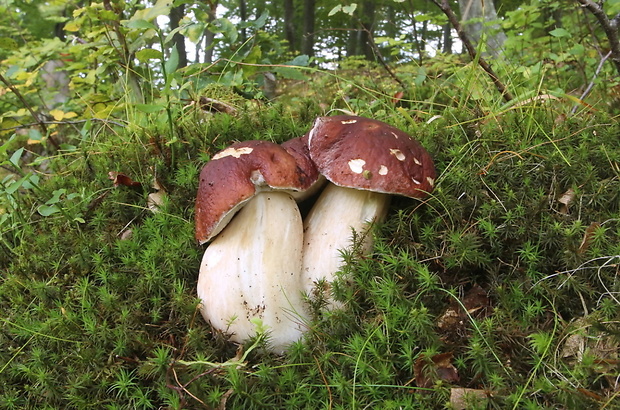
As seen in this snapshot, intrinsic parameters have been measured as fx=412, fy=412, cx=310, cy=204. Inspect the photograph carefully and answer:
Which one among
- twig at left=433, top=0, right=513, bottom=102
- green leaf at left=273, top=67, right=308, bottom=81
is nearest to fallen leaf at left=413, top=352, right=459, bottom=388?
twig at left=433, top=0, right=513, bottom=102

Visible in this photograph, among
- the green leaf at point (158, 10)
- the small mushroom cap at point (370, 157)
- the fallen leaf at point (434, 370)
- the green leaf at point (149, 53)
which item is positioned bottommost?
the fallen leaf at point (434, 370)

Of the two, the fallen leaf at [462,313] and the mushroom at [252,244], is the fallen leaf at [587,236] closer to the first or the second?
the fallen leaf at [462,313]

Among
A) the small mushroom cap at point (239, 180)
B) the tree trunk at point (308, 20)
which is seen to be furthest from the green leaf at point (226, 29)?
the tree trunk at point (308, 20)

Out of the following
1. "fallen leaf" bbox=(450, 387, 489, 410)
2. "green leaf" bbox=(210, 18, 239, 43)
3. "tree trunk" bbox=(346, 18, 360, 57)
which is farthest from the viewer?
"tree trunk" bbox=(346, 18, 360, 57)

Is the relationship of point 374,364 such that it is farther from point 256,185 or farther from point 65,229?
point 65,229

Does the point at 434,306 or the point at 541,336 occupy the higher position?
the point at 541,336

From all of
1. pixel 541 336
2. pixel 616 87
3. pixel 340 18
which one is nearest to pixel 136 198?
pixel 541 336

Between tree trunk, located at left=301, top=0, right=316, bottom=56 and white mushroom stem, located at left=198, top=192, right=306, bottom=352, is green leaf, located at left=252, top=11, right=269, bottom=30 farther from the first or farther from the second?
tree trunk, located at left=301, top=0, right=316, bottom=56
